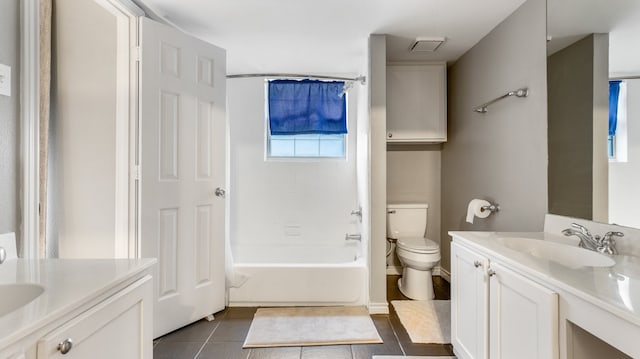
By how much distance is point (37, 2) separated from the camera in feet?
4.10

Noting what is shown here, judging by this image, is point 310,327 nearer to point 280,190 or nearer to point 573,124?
point 280,190

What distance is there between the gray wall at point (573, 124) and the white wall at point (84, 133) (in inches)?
97.4

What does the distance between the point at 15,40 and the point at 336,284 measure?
2.24 metres

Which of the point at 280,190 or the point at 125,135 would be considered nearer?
the point at 125,135

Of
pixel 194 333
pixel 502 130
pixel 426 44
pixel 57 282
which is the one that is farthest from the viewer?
pixel 426 44

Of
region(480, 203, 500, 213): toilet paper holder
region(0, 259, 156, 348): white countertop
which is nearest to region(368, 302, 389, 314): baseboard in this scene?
region(480, 203, 500, 213): toilet paper holder

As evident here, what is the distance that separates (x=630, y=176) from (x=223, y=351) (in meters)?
2.19

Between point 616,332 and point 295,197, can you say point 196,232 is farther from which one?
point 616,332

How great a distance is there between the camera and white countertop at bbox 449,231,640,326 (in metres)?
0.77

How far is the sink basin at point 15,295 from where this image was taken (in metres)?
0.79

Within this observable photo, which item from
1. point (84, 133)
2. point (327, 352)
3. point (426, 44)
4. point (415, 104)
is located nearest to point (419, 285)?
point (327, 352)

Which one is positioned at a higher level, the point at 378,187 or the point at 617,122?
the point at 617,122

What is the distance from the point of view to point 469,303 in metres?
1.52

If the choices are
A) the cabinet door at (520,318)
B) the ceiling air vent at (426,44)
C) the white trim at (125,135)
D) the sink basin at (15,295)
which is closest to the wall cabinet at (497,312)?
the cabinet door at (520,318)
